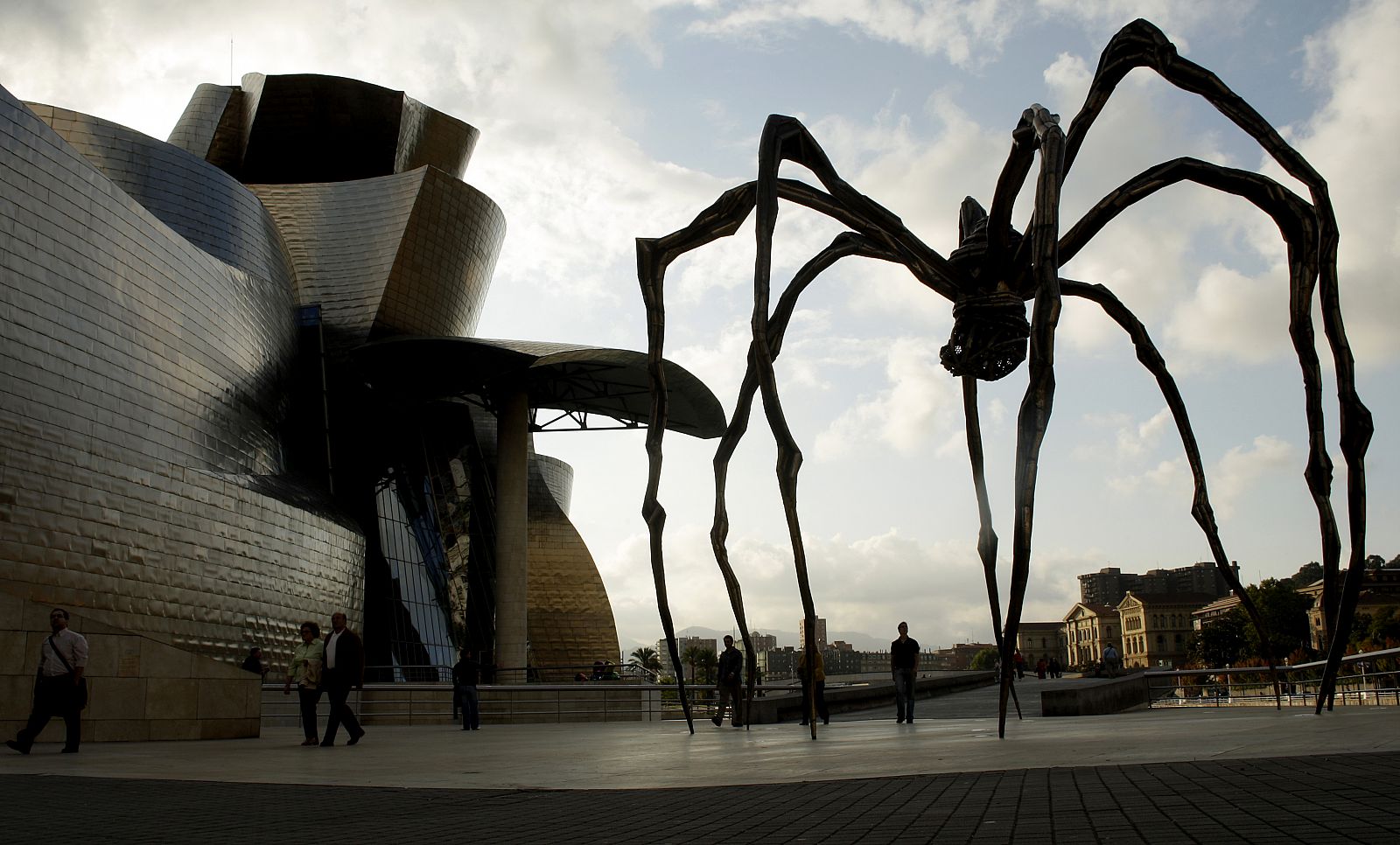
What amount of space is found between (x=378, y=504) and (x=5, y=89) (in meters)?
19.3

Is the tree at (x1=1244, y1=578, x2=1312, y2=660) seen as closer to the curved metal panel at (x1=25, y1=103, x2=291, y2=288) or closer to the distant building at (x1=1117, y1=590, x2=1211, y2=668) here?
the distant building at (x1=1117, y1=590, x2=1211, y2=668)

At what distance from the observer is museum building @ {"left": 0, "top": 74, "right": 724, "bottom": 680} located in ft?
61.4

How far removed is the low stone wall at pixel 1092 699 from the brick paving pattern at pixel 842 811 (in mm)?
9006

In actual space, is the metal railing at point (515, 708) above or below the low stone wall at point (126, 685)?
below

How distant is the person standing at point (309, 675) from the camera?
37.6 feet

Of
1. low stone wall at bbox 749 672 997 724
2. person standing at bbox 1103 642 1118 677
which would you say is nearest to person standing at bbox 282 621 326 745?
low stone wall at bbox 749 672 997 724

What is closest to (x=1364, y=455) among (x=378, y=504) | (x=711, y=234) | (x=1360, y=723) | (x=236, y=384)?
(x=1360, y=723)

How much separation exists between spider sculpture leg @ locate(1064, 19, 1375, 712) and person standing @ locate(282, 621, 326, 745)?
9.05 meters

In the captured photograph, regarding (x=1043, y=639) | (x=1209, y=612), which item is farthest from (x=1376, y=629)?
(x=1043, y=639)

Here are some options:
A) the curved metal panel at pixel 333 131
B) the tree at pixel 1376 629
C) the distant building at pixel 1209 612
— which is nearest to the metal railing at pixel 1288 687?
the curved metal panel at pixel 333 131

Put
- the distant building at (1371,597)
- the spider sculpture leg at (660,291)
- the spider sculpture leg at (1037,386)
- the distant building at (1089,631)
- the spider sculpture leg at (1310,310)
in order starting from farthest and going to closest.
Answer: the distant building at (1089,631) → the distant building at (1371,597) → the spider sculpture leg at (660,291) → the spider sculpture leg at (1310,310) → the spider sculpture leg at (1037,386)

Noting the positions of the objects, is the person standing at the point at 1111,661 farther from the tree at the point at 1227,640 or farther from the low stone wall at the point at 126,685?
the tree at the point at 1227,640

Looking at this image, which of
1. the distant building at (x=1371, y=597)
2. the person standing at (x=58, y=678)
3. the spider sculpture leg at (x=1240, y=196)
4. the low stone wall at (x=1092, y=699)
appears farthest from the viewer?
the distant building at (x=1371, y=597)

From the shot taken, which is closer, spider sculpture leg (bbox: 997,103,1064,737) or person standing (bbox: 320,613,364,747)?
spider sculpture leg (bbox: 997,103,1064,737)
